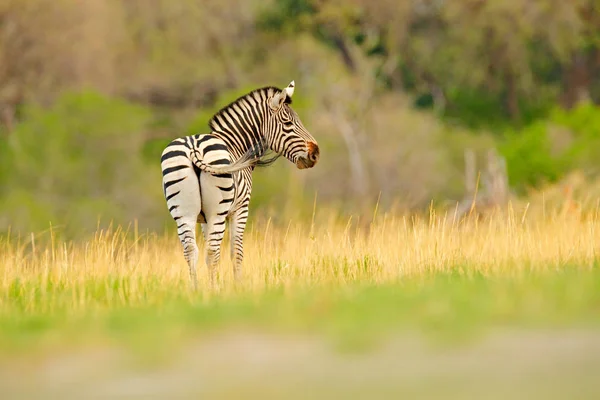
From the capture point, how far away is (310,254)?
446 inches

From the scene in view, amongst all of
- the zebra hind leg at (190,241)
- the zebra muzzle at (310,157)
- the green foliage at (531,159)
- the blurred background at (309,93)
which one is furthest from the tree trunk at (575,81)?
the zebra hind leg at (190,241)

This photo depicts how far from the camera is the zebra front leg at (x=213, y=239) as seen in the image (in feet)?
34.8

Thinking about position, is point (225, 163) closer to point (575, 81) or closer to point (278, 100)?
point (278, 100)

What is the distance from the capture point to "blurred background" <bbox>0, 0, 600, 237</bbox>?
34.1 metres

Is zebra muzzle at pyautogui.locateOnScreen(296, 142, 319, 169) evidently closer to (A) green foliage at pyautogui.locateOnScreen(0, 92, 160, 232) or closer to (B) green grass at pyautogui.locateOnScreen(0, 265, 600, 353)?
(B) green grass at pyautogui.locateOnScreen(0, 265, 600, 353)

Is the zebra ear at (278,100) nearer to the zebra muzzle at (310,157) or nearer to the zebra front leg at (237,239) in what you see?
the zebra muzzle at (310,157)

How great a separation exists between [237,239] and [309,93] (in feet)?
98.5

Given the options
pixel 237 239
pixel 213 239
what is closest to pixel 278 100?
pixel 237 239

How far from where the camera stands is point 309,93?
40688 mm

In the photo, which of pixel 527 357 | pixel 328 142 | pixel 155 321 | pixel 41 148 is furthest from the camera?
pixel 328 142

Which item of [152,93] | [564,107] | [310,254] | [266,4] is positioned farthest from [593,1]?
[310,254]

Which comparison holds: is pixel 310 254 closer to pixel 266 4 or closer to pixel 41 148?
pixel 41 148

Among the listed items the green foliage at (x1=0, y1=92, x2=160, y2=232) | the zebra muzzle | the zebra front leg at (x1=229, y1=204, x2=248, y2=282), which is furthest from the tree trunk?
the zebra front leg at (x1=229, y1=204, x2=248, y2=282)

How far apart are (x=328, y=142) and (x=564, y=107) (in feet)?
43.9
